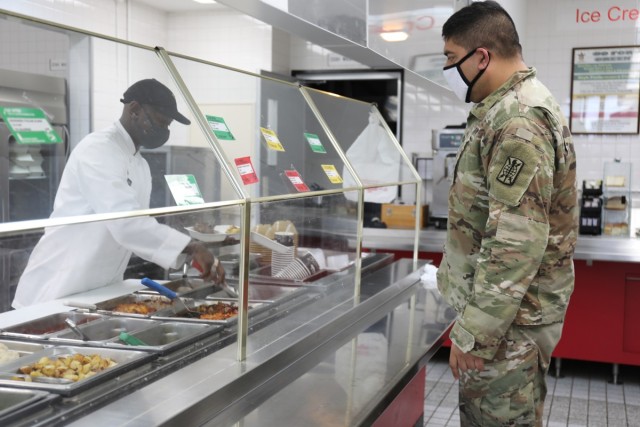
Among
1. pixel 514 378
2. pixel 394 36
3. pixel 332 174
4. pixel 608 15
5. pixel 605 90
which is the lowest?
pixel 514 378

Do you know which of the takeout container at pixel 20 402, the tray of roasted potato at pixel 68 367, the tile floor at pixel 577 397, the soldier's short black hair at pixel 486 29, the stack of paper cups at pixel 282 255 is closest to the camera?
the takeout container at pixel 20 402

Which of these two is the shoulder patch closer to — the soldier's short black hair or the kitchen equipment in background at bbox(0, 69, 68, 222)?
the soldier's short black hair

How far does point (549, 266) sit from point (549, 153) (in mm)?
345

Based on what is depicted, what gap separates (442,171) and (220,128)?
130 inches

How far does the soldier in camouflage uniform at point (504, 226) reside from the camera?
5.84ft

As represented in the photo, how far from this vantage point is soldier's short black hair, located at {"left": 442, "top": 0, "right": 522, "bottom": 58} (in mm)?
1969

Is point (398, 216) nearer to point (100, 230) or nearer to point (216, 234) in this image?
point (216, 234)

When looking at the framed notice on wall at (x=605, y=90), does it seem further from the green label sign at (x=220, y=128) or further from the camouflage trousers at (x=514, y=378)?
the green label sign at (x=220, y=128)

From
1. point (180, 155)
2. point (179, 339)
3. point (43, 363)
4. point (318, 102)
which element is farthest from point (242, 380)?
point (318, 102)

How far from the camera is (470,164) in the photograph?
77.2 inches

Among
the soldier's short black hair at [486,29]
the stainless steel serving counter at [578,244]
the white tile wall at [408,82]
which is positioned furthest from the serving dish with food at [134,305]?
the white tile wall at [408,82]

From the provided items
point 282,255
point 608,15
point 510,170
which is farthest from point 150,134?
point 608,15

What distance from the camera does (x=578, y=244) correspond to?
4.54m

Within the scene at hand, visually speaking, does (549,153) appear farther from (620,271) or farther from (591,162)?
(591,162)
